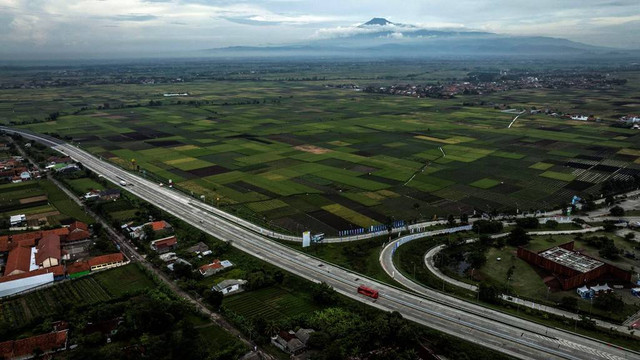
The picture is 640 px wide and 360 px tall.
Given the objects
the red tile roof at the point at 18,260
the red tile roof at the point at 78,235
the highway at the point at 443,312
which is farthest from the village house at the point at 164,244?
the red tile roof at the point at 18,260

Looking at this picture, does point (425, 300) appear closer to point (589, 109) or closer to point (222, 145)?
point (222, 145)

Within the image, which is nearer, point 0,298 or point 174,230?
point 0,298

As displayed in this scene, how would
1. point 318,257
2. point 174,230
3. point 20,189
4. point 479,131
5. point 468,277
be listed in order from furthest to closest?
point 479,131
point 20,189
point 174,230
point 318,257
point 468,277

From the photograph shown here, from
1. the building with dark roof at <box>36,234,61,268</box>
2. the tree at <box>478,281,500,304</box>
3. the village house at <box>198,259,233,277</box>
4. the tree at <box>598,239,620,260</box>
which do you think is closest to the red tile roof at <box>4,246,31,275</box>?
the building with dark roof at <box>36,234,61,268</box>

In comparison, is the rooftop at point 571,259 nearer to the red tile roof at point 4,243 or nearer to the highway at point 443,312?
the highway at point 443,312

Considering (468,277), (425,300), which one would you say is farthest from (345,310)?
(468,277)

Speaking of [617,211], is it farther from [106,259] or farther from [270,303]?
[106,259]

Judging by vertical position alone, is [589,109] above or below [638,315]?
above

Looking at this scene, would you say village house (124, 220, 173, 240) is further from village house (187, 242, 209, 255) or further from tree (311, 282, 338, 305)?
tree (311, 282, 338, 305)

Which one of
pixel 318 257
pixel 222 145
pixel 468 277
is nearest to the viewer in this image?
pixel 468 277
